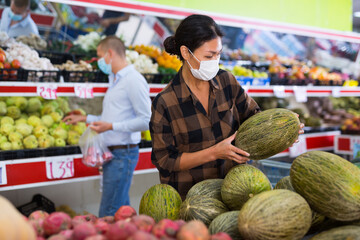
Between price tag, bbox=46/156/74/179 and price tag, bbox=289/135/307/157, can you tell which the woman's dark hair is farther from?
price tag, bbox=289/135/307/157

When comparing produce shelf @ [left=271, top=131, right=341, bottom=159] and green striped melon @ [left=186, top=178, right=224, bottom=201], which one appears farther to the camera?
produce shelf @ [left=271, top=131, right=341, bottom=159]

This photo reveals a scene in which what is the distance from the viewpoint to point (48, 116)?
3621 mm

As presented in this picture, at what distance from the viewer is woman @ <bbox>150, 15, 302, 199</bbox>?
6.21 ft

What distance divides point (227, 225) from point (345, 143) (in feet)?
14.4

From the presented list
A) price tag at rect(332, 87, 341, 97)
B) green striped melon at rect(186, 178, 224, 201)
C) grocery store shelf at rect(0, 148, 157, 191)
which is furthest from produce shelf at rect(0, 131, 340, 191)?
price tag at rect(332, 87, 341, 97)

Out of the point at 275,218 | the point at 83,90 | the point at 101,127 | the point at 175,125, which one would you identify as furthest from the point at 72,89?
the point at 275,218

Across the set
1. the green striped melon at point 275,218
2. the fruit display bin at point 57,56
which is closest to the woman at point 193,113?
the green striped melon at point 275,218

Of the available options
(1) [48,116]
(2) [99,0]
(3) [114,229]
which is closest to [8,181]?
(1) [48,116]

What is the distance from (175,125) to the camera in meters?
1.93

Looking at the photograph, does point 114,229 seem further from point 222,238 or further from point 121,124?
point 121,124

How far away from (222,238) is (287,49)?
650 cm

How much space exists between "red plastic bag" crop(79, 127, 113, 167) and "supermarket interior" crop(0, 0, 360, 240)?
0.03 feet

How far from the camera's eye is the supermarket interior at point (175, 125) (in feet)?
4.02

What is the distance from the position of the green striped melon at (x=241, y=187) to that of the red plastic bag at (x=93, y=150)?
6.14 ft
